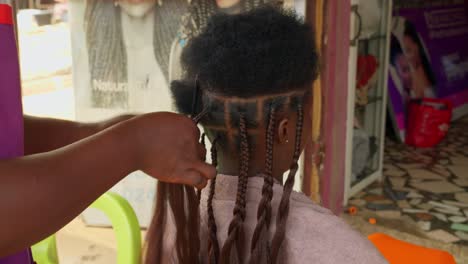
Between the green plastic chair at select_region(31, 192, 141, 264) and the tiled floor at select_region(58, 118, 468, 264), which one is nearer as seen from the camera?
the green plastic chair at select_region(31, 192, 141, 264)

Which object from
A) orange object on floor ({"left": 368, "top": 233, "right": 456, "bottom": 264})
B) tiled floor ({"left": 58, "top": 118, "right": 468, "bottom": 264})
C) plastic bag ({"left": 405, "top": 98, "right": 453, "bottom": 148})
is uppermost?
orange object on floor ({"left": 368, "top": 233, "right": 456, "bottom": 264})

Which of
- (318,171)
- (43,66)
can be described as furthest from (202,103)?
(43,66)

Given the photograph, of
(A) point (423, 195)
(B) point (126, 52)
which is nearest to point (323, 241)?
(B) point (126, 52)

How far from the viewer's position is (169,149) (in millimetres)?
502

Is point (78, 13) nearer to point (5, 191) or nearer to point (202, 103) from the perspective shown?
point (202, 103)

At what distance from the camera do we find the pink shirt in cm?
80

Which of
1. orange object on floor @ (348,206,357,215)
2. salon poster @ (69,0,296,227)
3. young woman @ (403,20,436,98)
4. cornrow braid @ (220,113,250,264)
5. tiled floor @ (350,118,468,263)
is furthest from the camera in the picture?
young woman @ (403,20,436,98)

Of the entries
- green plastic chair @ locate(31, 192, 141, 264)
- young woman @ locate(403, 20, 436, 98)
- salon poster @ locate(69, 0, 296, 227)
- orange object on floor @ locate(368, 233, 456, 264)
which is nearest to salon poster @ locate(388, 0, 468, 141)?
young woman @ locate(403, 20, 436, 98)

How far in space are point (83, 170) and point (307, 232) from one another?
46 cm

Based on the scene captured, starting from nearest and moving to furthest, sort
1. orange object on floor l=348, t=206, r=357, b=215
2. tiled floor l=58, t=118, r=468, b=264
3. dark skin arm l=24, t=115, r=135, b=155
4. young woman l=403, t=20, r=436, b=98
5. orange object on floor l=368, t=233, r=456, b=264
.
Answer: dark skin arm l=24, t=115, r=135, b=155, orange object on floor l=368, t=233, r=456, b=264, tiled floor l=58, t=118, r=468, b=264, orange object on floor l=348, t=206, r=357, b=215, young woman l=403, t=20, r=436, b=98

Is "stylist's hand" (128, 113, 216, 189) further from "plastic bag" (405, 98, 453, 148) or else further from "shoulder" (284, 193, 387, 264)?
"plastic bag" (405, 98, 453, 148)

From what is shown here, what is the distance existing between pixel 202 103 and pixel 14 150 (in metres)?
0.38

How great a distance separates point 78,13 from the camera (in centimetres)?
229

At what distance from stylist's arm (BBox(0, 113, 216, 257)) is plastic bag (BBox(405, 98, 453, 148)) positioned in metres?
3.67
